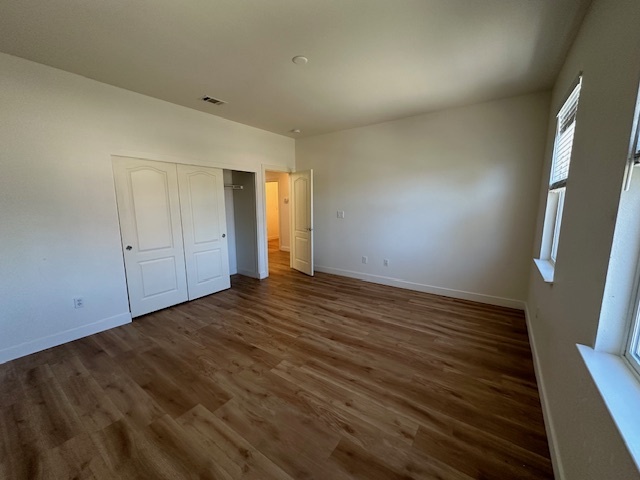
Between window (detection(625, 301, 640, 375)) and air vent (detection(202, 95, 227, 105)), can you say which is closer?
window (detection(625, 301, 640, 375))

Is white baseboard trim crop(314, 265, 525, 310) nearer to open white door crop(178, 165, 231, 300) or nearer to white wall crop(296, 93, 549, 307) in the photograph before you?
white wall crop(296, 93, 549, 307)

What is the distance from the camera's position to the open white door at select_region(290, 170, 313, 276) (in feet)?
16.1

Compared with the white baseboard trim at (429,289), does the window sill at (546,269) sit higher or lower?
higher

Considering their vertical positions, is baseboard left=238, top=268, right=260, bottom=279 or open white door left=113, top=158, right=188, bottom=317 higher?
open white door left=113, top=158, right=188, bottom=317

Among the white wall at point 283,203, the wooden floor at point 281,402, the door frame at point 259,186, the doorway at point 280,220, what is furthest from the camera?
the white wall at point 283,203

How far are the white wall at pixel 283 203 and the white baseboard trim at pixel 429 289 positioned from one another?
235cm

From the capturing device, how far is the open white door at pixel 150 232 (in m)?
3.10

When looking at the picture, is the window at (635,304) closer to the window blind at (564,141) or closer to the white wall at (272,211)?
the window blind at (564,141)

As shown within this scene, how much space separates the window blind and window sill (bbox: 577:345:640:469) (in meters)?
1.47

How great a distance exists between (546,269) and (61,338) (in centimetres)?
497

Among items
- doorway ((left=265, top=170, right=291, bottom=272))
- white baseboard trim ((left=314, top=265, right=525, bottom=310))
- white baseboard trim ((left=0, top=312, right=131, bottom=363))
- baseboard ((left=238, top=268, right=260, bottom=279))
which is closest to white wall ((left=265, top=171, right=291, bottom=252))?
doorway ((left=265, top=170, right=291, bottom=272))

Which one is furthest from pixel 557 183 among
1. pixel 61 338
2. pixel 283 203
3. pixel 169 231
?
pixel 283 203

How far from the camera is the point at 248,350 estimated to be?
8.43 feet

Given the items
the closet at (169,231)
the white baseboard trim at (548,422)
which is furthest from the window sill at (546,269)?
the closet at (169,231)
